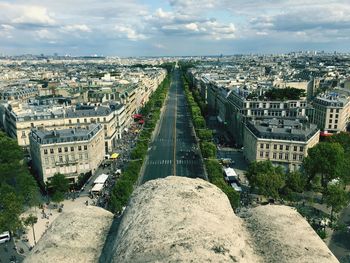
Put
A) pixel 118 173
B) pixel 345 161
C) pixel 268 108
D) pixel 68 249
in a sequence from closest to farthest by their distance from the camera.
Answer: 1. pixel 68 249
2. pixel 345 161
3. pixel 118 173
4. pixel 268 108

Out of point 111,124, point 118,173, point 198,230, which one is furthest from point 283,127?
point 198,230

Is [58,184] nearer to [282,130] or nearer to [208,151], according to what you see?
[208,151]

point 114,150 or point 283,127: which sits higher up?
point 283,127

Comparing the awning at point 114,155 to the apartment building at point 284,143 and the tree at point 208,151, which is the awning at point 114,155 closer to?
the tree at point 208,151

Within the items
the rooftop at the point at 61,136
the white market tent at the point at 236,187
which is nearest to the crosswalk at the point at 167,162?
the rooftop at the point at 61,136

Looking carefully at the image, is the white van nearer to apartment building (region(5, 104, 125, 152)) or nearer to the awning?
apartment building (region(5, 104, 125, 152))

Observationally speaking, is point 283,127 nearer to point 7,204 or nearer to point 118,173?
point 118,173

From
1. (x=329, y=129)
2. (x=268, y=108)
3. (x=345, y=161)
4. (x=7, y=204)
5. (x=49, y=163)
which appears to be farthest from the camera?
(x=329, y=129)

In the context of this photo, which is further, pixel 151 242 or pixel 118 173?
pixel 118 173
